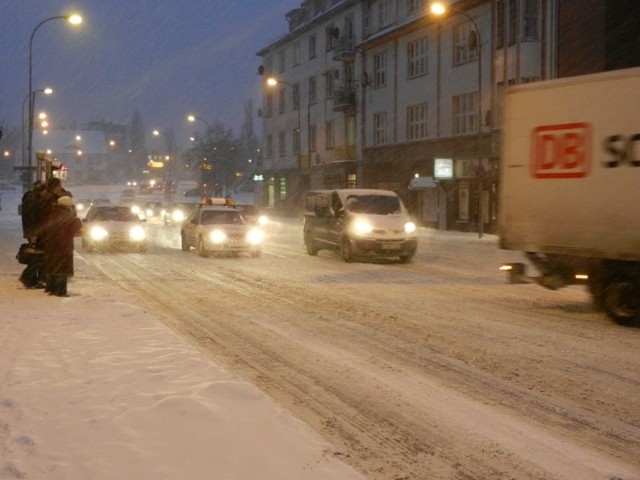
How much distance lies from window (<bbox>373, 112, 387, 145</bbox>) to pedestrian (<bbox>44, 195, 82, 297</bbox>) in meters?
36.7

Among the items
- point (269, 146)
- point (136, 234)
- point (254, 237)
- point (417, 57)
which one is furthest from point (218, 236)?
point (269, 146)

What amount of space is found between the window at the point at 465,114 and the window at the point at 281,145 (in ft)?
95.6

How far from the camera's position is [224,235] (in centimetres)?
2411

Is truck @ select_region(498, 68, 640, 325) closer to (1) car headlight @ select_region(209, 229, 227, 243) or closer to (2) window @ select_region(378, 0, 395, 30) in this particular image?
(1) car headlight @ select_region(209, 229, 227, 243)

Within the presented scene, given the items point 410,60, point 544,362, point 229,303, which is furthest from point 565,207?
point 410,60

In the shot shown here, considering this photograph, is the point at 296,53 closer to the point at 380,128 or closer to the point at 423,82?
the point at 380,128

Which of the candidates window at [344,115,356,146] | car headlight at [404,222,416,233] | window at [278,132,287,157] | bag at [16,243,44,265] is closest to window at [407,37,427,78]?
window at [344,115,356,146]

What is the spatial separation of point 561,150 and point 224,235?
526 inches

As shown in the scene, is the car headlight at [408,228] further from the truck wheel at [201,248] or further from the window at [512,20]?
the window at [512,20]

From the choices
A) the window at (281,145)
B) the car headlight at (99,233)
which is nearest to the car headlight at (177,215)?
the window at (281,145)

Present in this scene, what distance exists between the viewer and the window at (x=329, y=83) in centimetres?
5844

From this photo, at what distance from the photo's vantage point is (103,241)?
26.6 m

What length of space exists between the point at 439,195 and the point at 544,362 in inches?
1375

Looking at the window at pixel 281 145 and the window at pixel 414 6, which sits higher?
the window at pixel 414 6
